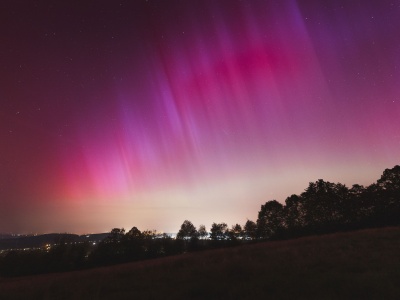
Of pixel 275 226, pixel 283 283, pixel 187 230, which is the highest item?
pixel 187 230

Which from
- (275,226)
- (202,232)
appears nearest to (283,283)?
(275,226)

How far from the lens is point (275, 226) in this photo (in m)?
63.4

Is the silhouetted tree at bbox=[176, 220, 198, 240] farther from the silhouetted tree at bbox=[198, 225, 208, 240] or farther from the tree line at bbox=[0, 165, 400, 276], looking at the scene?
the tree line at bbox=[0, 165, 400, 276]

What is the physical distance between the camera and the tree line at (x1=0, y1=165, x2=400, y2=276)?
51344mm

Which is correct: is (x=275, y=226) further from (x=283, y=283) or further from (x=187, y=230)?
(x=283, y=283)

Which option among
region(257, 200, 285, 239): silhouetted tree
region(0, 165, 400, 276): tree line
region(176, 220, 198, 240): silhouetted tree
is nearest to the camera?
region(0, 165, 400, 276): tree line

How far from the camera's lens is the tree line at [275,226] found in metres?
51.3

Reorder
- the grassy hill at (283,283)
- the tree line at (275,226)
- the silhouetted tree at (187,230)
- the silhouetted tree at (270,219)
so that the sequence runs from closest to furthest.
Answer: the grassy hill at (283,283) → the tree line at (275,226) → the silhouetted tree at (270,219) → the silhouetted tree at (187,230)

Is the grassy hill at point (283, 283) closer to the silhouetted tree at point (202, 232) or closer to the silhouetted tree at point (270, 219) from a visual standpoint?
the silhouetted tree at point (270, 219)

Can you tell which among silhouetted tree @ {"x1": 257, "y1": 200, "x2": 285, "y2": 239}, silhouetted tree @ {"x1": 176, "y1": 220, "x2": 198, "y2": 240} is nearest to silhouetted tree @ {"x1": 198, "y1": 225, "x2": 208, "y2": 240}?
silhouetted tree @ {"x1": 176, "y1": 220, "x2": 198, "y2": 240}

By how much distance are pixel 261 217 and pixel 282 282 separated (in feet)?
202

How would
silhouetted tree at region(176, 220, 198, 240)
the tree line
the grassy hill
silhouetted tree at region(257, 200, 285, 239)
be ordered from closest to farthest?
the grassy hill → the tree line → silhouetted tree at region(257, 200, 285, 239) → silhouetted tree at region(176, 220, 198, 240)

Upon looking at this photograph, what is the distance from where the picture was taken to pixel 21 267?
196 feet

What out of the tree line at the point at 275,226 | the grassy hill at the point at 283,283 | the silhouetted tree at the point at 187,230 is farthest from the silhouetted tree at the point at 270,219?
the grassy hill at the point at 283,283
